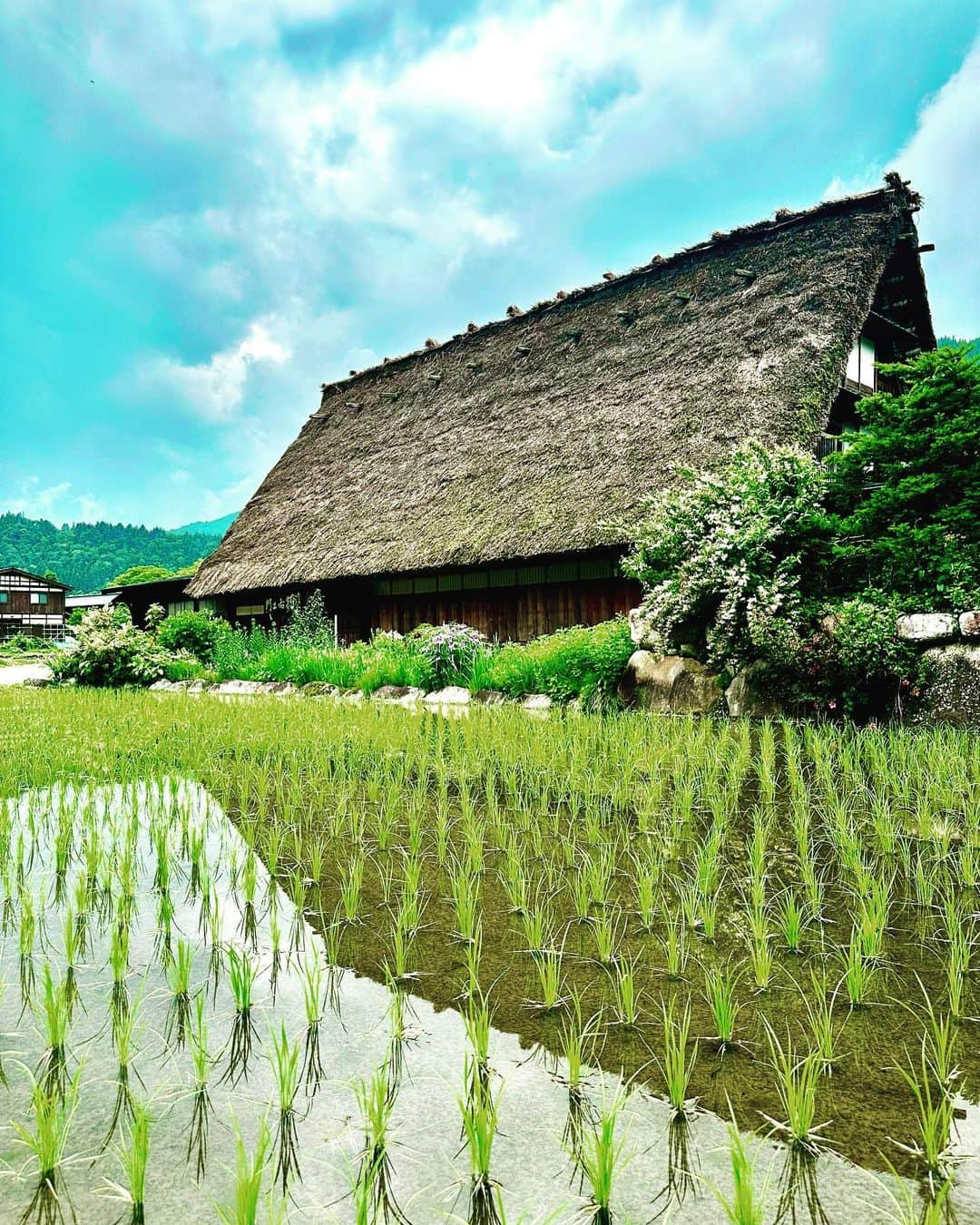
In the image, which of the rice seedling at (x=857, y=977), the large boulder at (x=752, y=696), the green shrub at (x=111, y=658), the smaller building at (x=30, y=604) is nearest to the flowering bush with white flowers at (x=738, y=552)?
the large boulder at (x=752, y=696)

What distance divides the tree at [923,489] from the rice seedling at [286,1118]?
5.46 meters

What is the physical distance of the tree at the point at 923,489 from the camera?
18.4ft

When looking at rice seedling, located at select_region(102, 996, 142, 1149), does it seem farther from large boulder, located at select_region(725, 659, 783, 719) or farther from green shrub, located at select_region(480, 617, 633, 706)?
green shrub, located at select_region(480, 617, 633, 706)

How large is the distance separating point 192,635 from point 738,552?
10.1 meters

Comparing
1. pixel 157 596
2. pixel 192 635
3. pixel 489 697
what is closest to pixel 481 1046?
pixel 489 697

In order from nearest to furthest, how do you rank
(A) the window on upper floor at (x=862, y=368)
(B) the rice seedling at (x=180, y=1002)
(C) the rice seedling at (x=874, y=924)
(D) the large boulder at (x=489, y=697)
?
(B) the rice seedling at (x=180, y=1002)
(C) the rice seedling at (x=874, y=924)
(D) the large boulder at (x=489, y=697)
(A) the window on upper floor at (x=862, y=368)

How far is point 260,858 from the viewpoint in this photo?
2.89 meters


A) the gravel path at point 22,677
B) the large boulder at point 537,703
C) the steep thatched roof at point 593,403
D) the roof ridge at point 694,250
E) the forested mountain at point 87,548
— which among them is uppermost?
the forested mountain at point 87,548

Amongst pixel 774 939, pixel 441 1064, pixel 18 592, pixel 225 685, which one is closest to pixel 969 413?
pixel 774 939

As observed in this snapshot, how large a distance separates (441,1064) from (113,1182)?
62 centimetres

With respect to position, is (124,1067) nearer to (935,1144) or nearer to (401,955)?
(401,955)

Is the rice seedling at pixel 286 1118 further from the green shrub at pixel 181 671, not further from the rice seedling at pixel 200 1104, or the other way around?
the green shrub at pixel 181 671

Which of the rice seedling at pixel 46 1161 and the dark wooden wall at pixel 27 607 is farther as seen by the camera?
the dark wooden wall at pixel 27 607

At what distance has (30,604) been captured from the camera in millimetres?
37844
